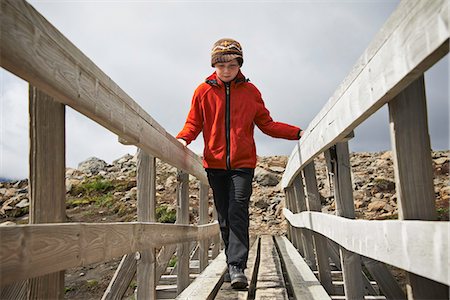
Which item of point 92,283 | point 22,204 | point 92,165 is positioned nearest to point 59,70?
point 92,283

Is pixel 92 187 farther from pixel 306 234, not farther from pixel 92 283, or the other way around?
pixel 306 234

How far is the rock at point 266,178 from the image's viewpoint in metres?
15.8

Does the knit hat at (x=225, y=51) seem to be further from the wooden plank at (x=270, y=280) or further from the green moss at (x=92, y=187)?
the green moss at (x=92, y=187)

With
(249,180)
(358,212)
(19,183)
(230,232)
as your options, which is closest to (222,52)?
(249,180)

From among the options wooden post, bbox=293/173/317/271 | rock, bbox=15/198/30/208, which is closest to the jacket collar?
wooden post, bbox=293/173/317/271

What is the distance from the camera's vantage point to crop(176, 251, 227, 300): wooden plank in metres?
3.57

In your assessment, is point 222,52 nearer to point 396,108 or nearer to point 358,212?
point 396,108

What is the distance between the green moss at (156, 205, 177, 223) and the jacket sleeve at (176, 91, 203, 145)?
8385mm

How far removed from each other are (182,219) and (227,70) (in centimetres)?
167

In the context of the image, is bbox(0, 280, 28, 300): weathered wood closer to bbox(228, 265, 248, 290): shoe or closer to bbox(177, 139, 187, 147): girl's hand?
bbox(228, 265, 248, 290): shoe

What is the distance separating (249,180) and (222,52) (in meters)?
1.09

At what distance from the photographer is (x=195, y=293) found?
3.64 m

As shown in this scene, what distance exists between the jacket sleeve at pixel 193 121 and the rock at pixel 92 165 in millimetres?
14493

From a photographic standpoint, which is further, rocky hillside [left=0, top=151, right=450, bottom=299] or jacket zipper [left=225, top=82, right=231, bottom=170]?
rocky hillside [left=0, top=151, right=450, bottom=299]
